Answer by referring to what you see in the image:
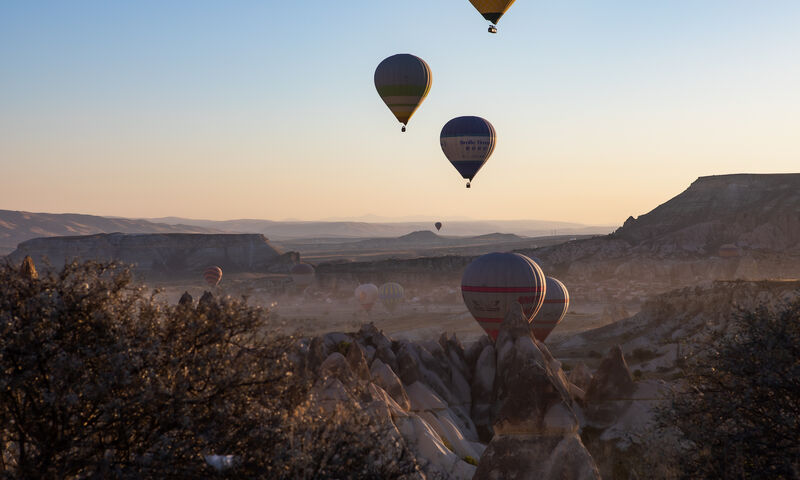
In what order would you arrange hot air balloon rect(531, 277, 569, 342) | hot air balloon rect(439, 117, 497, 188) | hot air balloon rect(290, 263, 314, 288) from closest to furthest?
hot air balloon rect(531, 277, 569, 342), hot air balloon rect(439, 117, 497, 188), hot air balloon rect(290, 263, 314, 288)

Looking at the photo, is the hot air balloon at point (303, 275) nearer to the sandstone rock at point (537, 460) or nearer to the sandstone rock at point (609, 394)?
the sandstone rock at point (609, 394)

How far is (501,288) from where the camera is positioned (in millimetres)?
49812

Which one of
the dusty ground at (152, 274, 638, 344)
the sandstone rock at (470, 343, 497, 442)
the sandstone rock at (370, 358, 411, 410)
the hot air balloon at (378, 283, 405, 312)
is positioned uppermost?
the sandstone rock at (370, 358, 411, 410)

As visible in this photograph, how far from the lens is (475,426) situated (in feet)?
105

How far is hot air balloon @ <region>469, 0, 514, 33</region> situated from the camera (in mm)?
48156

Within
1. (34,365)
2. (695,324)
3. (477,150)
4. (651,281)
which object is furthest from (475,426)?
(651,281)

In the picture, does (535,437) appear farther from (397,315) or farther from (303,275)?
(303,275)

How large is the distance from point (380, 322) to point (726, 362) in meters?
72.5

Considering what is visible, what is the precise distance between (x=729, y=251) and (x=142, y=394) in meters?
112

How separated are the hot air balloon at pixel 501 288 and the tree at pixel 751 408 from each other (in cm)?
3332

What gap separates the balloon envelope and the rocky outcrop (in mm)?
33023

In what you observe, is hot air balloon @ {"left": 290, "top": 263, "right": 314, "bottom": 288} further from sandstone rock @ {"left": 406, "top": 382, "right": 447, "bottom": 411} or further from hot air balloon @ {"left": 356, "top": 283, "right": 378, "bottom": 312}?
sandstone rock @ {"left": 406, "top": 382, "right": 447, "bottom": 411}

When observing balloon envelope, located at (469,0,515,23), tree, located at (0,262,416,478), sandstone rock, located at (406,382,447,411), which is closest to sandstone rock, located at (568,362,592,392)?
sandstone rock, located at (406,382,447,411)

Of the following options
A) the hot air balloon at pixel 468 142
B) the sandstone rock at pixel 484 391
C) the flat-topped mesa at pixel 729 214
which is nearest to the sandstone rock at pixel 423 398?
the sandstone rock at pixel 484 391
